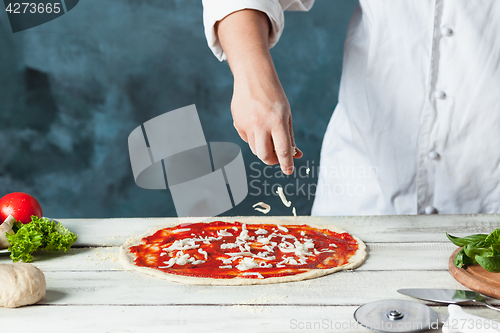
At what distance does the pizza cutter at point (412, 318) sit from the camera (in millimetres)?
730

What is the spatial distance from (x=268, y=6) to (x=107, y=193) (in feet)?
6.89

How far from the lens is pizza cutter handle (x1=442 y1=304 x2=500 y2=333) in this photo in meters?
0.71

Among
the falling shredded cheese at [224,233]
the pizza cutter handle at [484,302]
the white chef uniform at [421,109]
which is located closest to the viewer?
the pizza cutter handle at [484,302]

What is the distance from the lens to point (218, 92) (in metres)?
2.87

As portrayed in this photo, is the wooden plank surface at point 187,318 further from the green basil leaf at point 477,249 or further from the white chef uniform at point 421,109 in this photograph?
the white chef uniform at point 421,109

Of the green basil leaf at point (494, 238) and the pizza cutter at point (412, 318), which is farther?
the green basil leaf at point (494, 238)

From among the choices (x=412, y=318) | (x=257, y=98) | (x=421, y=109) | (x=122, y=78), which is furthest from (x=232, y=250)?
(x=122, y=78)

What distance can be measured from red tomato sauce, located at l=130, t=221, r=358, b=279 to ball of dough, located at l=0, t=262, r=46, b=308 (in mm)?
244

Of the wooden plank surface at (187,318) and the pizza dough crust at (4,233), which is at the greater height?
the pizza dough crust at (4,233)

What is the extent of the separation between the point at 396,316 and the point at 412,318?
0.09 ft

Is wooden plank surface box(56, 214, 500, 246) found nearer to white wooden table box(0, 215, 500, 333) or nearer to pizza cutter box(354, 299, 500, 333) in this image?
white wooden table box(0, 215, 500, 333)

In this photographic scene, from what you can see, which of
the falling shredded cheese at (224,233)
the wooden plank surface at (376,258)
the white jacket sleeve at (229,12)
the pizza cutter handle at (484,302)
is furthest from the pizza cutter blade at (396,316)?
the white jacket sleeve at (229,12)

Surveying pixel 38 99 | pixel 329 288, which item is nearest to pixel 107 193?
pixel 38 99

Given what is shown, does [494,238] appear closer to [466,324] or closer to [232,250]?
[466,324]
